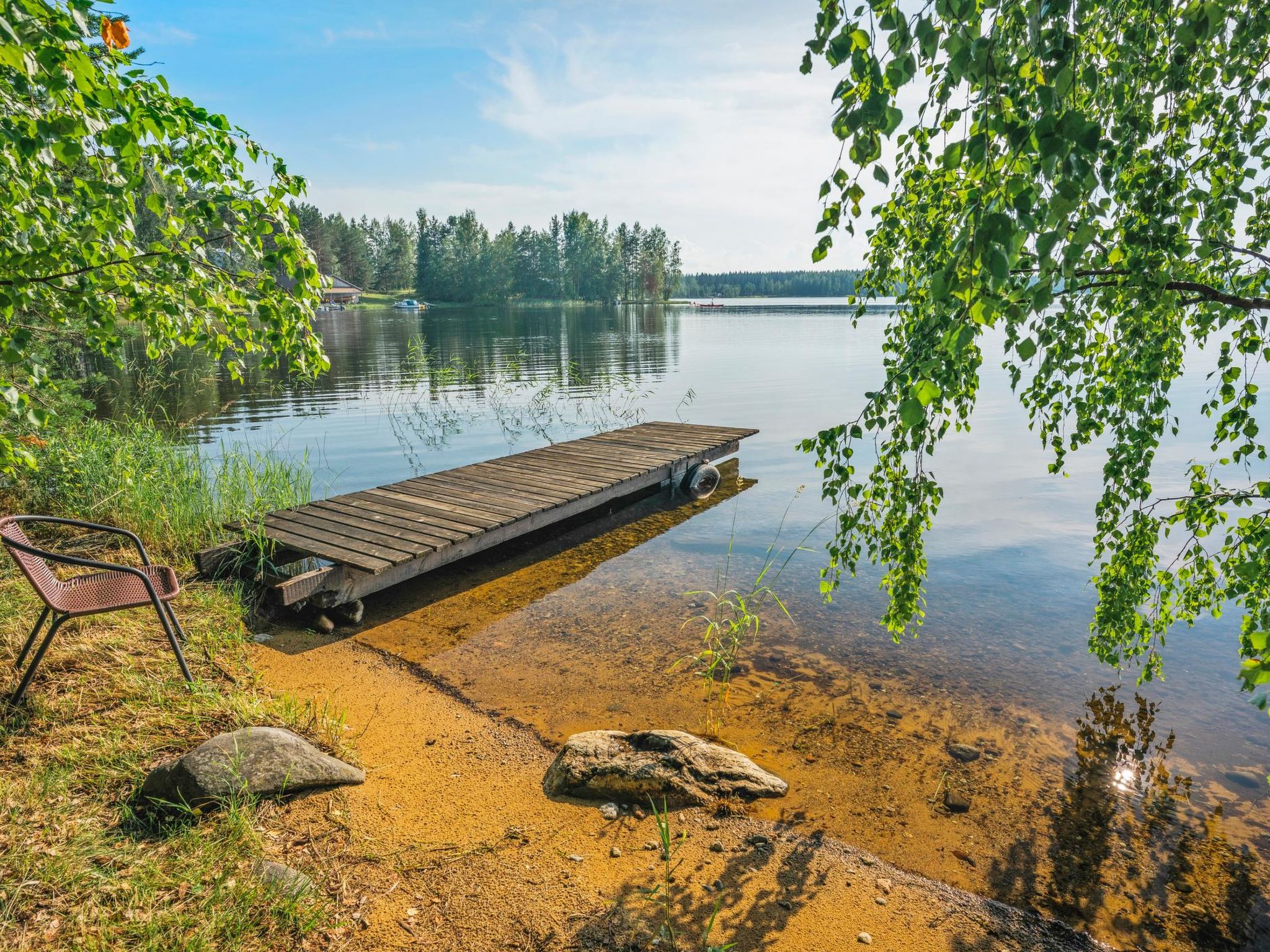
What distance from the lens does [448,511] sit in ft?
25.8

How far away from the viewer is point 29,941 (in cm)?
239

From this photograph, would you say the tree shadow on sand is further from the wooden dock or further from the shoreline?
the wooden dock

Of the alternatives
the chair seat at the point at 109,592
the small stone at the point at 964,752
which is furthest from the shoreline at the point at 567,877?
the chair seat at the point at 109,592

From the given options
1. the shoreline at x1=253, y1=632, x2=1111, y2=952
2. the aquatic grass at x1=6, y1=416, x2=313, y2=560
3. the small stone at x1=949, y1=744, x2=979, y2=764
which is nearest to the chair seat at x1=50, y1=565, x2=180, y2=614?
the shoreline at x1=253, y1=632, x2=1111, y2=952

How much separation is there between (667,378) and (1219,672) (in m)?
20.3

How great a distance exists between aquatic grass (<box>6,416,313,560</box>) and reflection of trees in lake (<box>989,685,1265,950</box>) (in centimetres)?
697

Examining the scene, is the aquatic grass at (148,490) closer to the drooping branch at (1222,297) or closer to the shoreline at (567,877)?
the shoreline at (567,877)

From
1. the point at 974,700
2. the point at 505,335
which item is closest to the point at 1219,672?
the point at 974,700

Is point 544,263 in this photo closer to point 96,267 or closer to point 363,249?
point 363,249

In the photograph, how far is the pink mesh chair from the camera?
3.55 metres

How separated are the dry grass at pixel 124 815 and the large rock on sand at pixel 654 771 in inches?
54.3

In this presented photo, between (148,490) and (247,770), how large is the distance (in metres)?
5.33

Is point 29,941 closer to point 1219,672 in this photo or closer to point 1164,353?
point 1164,353

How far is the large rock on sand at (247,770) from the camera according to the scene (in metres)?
3.32
